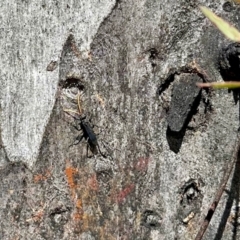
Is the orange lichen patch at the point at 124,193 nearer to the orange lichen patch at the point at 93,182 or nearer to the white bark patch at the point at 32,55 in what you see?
the orange lichen patch at the point at 93,182

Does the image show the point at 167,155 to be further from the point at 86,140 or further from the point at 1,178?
the point at 1,178

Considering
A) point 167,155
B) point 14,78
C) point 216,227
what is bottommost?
point 216,227

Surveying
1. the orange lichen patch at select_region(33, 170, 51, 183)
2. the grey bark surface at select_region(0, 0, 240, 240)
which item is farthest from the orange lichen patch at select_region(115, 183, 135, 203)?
the orange lichen patch at select_region(33, 170, 51, 183)

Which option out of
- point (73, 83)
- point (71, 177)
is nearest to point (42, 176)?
point (71, 177)

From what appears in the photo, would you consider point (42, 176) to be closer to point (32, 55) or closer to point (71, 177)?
→ point (71, 177)

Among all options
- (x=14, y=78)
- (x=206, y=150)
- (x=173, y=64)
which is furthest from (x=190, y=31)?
(x=14, y=78)

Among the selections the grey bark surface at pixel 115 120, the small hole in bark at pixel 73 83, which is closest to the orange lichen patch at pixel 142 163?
the grey bark surface at pixel 115 120
